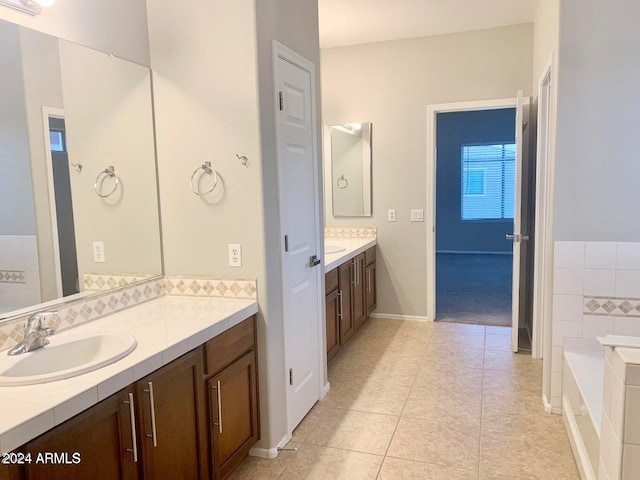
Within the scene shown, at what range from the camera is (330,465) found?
237 cm

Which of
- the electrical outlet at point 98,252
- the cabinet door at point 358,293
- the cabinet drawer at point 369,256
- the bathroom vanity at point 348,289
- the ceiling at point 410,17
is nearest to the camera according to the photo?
the electrical outlet at point 98,252

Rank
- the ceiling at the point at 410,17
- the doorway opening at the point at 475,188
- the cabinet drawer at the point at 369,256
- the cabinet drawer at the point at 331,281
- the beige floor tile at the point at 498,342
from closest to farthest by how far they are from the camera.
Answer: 1. the cabinet drawer at the point at 331,281
2. the ceiling at the point at 410,17
3. the beige floor tile at the point at 498,342
4. the cabinet drawer at the point at 369,256
5. the doorway opening at the point at 475,188

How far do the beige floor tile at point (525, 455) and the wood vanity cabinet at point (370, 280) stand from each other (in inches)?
79.7

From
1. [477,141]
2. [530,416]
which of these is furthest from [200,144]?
[477,141]

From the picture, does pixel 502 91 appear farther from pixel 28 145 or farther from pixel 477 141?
pixel 477 141

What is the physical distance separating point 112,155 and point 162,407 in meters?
1.25

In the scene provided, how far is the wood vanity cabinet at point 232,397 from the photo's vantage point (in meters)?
2.00

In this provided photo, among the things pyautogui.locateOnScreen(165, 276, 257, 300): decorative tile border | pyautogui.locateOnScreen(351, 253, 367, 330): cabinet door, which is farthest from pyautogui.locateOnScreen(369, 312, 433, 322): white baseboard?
pyautogui.locateOnScreen(165, 276, 257, 300): decorative tile border

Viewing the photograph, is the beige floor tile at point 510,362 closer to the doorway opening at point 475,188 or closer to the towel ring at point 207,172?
the towel ring at point 207,172

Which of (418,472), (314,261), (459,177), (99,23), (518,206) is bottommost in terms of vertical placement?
(418,472)

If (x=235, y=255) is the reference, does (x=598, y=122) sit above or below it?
above

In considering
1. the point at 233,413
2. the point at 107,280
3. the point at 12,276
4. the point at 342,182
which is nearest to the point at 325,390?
the point at 233,413

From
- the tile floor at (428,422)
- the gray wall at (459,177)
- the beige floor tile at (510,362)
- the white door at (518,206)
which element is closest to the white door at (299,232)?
the tile floor at (428,422)

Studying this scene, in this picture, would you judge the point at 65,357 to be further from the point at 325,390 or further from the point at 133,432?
the point at 325,390
